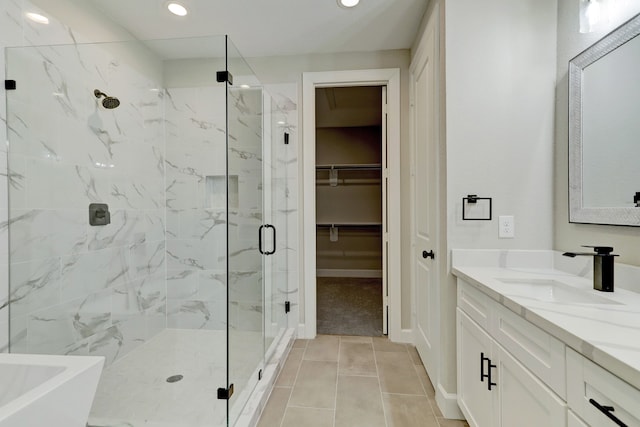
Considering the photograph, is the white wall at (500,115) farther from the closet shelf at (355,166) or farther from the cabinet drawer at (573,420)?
the closet shelf at (355,166)

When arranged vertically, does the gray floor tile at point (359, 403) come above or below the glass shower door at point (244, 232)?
below

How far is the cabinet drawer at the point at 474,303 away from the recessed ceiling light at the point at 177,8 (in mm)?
2548

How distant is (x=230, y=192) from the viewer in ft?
6.34

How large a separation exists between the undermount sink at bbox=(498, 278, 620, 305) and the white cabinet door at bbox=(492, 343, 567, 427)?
0.82ft

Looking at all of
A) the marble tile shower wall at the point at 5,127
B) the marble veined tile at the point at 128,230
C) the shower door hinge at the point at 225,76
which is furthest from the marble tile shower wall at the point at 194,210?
the marble tile shower wall at the point at 5,127

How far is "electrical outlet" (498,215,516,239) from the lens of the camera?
170cm

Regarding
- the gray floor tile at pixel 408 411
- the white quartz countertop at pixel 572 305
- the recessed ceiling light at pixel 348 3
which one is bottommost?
the gray floor tile at pixel 408 411

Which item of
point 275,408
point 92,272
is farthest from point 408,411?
point 92,272

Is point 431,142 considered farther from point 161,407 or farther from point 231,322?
point 161,407

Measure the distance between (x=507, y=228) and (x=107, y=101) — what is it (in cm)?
269

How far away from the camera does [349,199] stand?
17.1ft

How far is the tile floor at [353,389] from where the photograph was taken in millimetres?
1704

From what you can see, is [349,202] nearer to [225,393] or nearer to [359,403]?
[359,403]

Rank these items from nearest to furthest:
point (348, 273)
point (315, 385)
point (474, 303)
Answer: point (474, 303) → point (315, 385) → point (348, 273)
